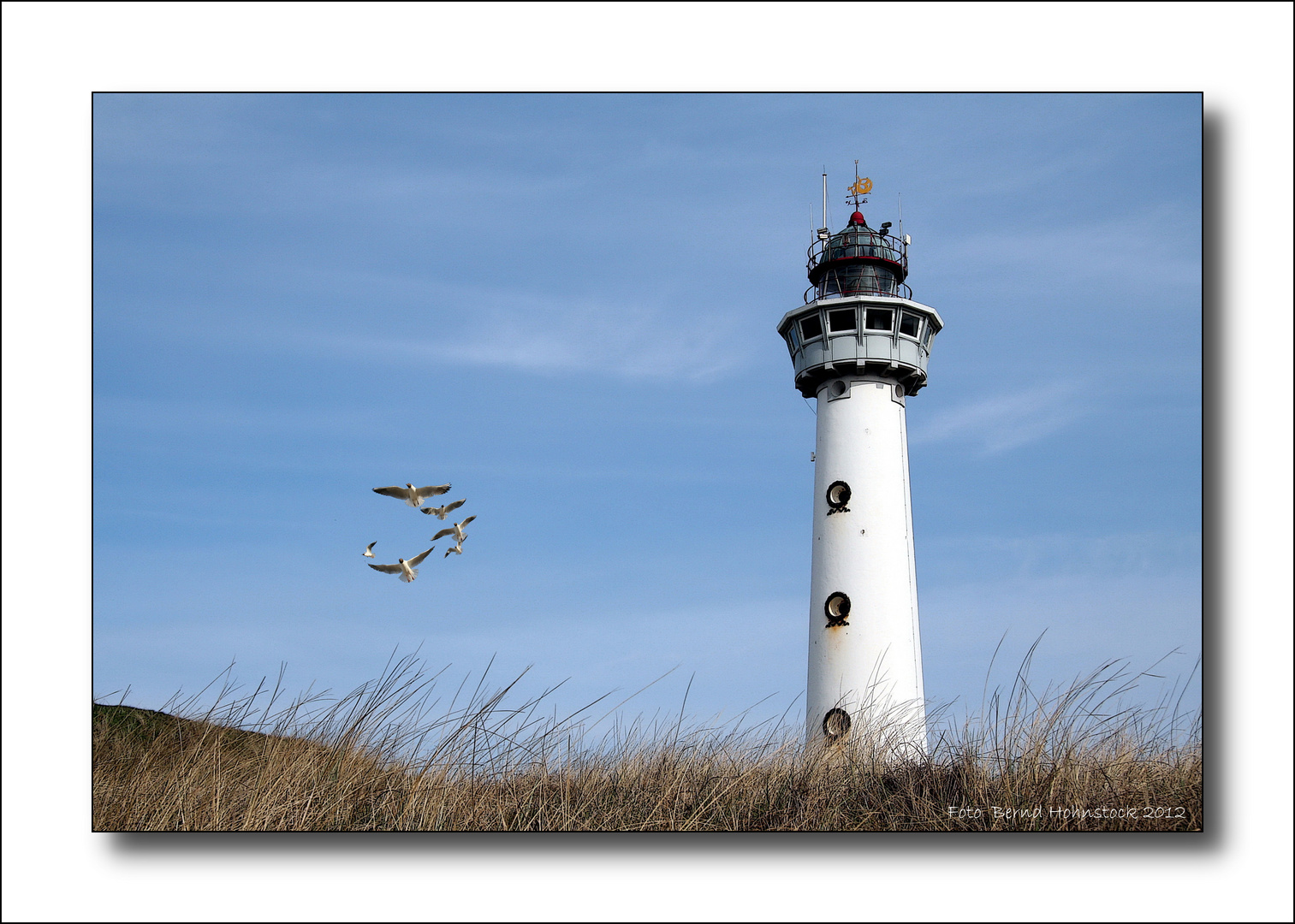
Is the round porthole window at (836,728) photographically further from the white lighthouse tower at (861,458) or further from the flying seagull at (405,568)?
the white lighthouse tower at (861,458)

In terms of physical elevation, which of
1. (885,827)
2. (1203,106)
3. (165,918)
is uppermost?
(1203,106)

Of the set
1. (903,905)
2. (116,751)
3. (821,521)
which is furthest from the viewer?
(821,521)

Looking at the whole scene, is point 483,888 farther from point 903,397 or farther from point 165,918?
point 903,397

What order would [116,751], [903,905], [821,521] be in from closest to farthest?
[903,905] < [116,751] < [821,521]

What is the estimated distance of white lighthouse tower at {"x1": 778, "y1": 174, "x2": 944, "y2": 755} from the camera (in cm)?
984

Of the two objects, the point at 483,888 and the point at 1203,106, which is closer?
the point at 483,888

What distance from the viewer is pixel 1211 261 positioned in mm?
4676

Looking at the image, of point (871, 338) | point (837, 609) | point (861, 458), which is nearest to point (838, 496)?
point (861, 458)

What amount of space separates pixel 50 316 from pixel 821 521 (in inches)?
290

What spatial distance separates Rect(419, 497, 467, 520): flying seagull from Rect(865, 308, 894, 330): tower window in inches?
250

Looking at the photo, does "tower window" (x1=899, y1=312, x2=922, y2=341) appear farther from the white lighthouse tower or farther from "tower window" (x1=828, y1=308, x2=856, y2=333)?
"tower window" (x1=828, y1=308, x2=856, y2=333)

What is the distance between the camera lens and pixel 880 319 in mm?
10562

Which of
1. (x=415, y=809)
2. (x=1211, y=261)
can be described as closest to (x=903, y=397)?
(x=1211, y=261)

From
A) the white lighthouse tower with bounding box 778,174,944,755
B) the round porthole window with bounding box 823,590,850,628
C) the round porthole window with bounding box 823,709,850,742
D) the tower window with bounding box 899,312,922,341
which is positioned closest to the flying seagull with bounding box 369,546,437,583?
the round porthole window with bounding box 823,709,850,742
